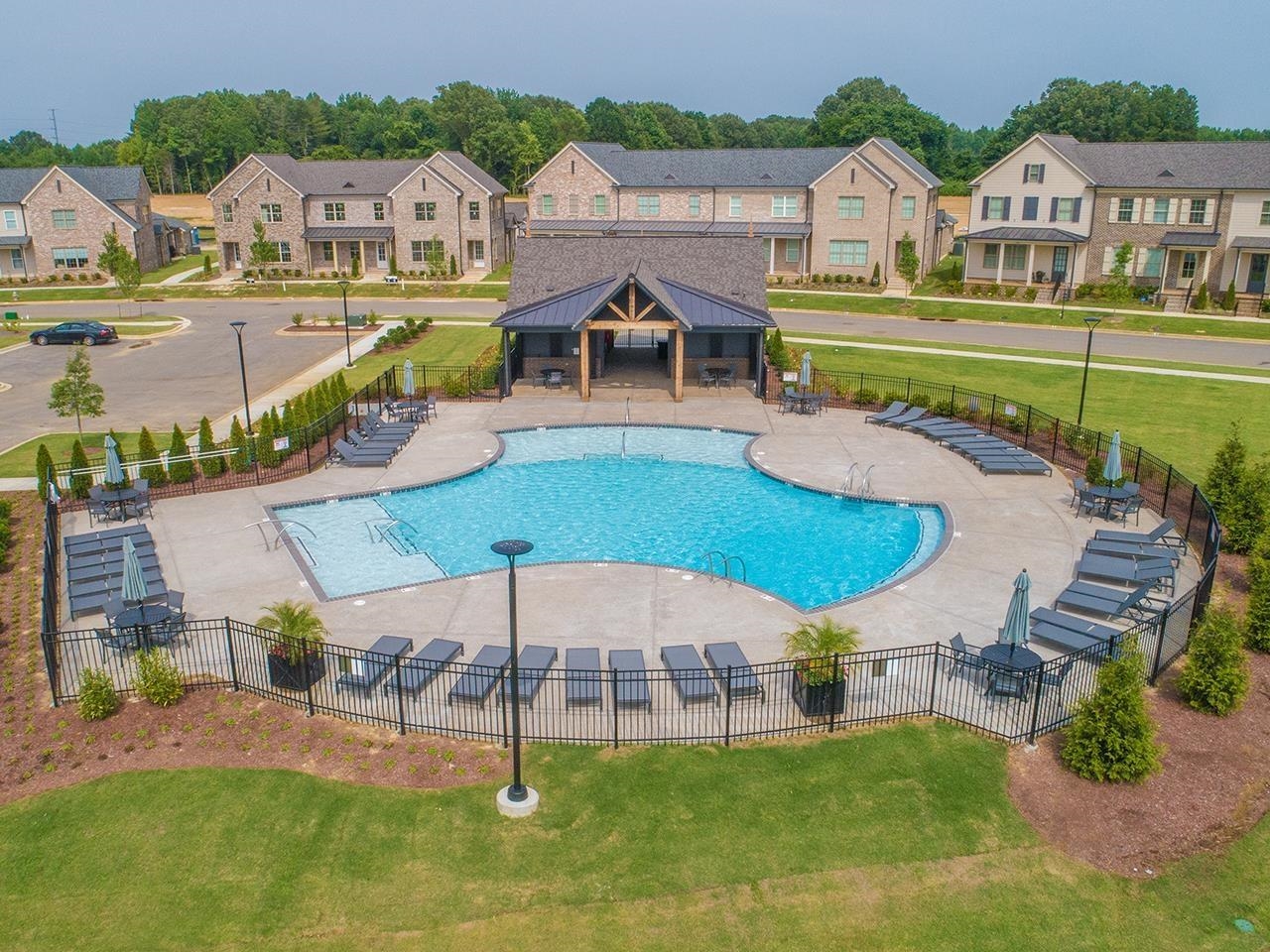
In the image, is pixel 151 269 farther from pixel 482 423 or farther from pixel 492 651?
pixel 492 651

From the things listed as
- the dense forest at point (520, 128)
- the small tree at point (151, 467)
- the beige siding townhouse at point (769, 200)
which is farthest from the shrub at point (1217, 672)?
the dense forest at point (520, 128)

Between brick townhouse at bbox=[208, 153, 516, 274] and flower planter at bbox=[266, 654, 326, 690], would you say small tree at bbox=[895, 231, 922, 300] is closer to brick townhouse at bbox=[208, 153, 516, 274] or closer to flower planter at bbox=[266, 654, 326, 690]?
brick townhouse at bbox=[208, 153, 516, 274]

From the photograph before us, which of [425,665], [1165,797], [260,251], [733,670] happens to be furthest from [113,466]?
[260,251]

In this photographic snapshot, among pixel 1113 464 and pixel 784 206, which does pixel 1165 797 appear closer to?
pixel 1113 464

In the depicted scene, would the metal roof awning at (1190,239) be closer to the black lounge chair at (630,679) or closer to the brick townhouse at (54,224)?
the black lounge chair at (630,679)

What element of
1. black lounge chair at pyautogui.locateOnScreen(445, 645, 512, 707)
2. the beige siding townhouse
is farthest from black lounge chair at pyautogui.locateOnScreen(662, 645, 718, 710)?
the beige siding townhouse

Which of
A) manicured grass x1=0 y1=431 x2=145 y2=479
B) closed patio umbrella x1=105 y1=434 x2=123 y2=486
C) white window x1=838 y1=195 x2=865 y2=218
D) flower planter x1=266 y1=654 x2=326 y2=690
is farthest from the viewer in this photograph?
white window x1=838 y1=195 x2=865 y2=218
